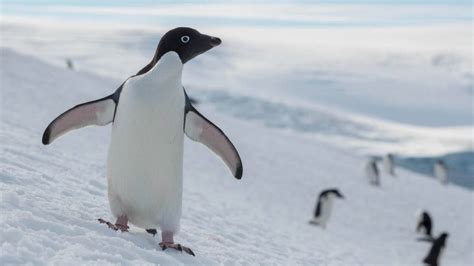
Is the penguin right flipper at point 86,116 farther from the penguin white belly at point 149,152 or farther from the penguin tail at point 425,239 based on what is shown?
the penguin tail at point 425,239

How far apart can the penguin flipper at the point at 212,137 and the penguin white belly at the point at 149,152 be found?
9 centimetres

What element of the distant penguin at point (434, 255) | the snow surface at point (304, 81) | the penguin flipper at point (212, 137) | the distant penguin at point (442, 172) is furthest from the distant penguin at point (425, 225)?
the snow surface at point (304, 81)

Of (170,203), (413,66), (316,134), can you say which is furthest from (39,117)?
(413,66)

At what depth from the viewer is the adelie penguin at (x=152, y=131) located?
340 centimetres

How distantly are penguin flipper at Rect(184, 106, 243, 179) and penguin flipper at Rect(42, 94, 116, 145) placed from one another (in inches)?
13.7

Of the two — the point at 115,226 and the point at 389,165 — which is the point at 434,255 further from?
the point at 389,165

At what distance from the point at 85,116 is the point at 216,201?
183 inches

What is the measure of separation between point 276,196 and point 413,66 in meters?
48.6

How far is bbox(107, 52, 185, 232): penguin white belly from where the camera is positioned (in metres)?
3.40

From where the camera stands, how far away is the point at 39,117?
37.0ft

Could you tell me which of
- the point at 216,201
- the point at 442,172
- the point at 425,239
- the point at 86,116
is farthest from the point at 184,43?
the point at 442,172

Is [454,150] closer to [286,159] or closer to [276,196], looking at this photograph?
[286,159]

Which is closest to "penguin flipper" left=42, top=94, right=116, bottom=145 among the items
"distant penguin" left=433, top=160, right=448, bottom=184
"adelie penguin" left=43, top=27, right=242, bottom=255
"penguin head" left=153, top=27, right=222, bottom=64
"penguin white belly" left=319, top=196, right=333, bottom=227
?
"adelie penguin" left=43, top=27, right=242, bottom=255

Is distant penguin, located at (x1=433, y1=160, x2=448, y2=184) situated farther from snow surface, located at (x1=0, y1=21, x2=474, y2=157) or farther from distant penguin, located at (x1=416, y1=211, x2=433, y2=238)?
snow surface, located at (x1=0, y1=21, x2=474, y2=157)
